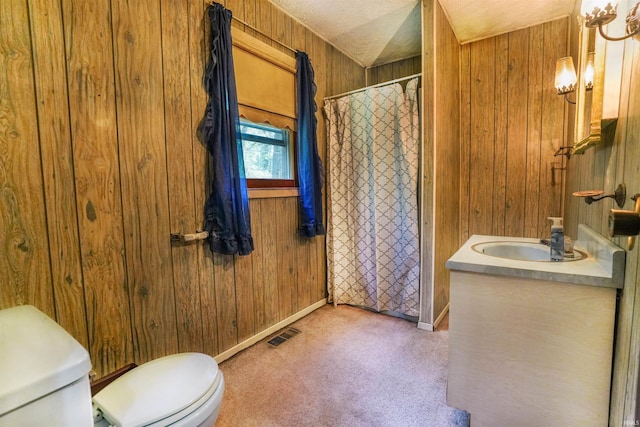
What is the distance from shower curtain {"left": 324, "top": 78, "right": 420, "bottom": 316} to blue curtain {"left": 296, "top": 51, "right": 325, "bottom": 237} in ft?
0.87

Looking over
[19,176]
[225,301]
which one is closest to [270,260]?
[225,301]

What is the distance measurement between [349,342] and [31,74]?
7.29 feet

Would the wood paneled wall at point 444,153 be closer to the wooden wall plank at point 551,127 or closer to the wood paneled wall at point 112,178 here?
the wooden wall plank at point 551,127

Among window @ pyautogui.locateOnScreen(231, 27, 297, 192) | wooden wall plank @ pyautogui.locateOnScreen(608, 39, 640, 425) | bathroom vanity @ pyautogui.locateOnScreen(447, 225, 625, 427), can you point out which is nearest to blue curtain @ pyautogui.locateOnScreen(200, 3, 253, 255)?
window @ pyautogui.locateOnScreen(231, 27, 297, 192)

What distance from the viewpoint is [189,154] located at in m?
1.74

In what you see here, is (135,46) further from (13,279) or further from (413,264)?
(413,264)

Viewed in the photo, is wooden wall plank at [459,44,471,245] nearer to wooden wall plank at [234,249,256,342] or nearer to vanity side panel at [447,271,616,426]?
vanity side panel at [447,271,616,426]

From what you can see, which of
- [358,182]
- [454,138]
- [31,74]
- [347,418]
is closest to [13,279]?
[31,74]

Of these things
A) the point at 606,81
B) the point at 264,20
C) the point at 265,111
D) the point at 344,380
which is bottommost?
the point at 344,380

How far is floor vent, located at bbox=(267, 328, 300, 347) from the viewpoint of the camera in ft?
7.21

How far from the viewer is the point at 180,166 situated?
170 cm

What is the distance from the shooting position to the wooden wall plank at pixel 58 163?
122 cm

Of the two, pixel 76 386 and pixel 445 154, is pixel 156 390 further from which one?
pixel 445 154

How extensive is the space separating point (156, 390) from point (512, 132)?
122 inches
